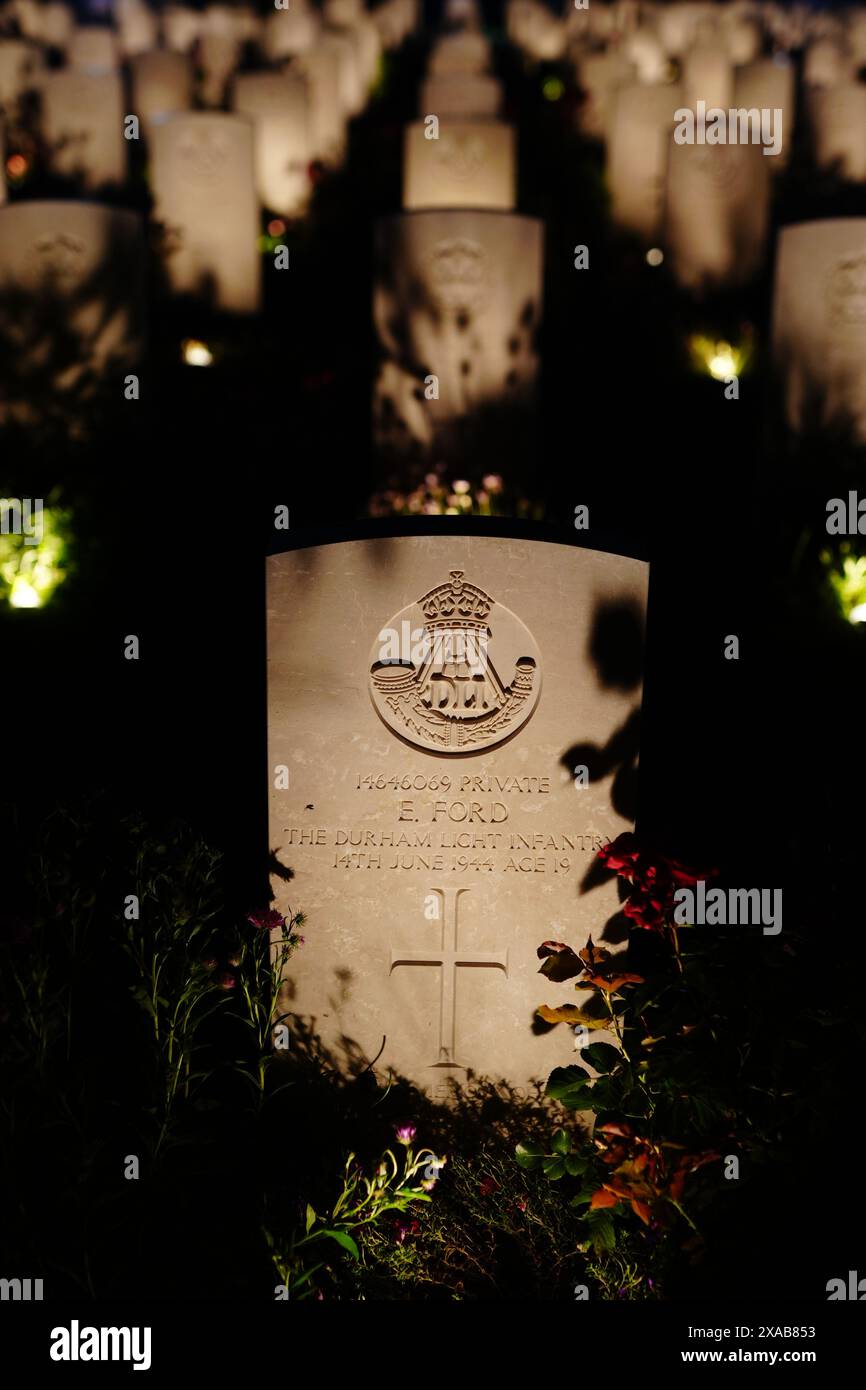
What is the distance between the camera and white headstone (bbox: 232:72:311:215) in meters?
10.6

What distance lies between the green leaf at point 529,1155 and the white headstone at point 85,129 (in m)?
10.5

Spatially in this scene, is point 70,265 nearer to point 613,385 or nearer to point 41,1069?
point 613,385

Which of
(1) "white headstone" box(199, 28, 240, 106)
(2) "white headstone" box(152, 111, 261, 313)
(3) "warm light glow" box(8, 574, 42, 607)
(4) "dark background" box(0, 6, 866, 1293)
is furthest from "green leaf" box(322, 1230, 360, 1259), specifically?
(1) "white headstone" box(199, 28, 240, 106)

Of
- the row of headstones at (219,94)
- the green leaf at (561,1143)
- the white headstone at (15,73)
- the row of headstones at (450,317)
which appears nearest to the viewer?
the green leaf at (561,1143)

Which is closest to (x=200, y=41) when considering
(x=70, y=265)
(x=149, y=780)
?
(x=70, y=265)

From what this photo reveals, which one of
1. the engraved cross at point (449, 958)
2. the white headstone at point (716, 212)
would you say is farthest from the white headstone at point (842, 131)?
the engraved cross at point (449, 958)

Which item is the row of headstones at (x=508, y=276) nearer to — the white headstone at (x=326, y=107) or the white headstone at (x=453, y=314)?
the white headstone at (x=453, y=314)

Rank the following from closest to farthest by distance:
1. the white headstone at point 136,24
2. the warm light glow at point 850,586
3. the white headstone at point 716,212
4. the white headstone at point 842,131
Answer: the warm light glow at point 850,586 → the white headstone at point 716,212 → the white headstone at point 842,131 → the white headstone at point 136,24

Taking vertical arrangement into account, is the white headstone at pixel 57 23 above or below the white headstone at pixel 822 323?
above

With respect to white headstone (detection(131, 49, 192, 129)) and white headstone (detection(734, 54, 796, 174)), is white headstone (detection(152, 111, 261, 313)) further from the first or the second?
white headstone (detection(734, 54, 796, 174))

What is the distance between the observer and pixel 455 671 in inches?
103

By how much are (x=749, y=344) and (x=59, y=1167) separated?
24.2 feet

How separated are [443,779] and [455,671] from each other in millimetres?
301

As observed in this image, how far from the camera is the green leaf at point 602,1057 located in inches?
92.4
